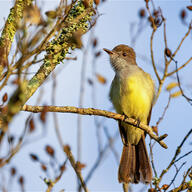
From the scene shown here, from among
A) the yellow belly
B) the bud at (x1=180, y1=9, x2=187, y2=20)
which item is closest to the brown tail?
the yellow belly

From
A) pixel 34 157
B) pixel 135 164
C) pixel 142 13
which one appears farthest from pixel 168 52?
pixel 135 164

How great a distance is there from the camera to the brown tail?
678 cm

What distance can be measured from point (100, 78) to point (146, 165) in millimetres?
3828

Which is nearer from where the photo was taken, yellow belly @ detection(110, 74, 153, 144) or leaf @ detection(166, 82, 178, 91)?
leaf @ detection(166, 82, 178, 91)

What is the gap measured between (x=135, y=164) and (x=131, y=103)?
1.36 m

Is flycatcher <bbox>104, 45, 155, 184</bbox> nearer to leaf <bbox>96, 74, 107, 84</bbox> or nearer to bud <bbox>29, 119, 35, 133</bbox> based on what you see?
leaf <bbox>96, 74, 107, 84</bbox>

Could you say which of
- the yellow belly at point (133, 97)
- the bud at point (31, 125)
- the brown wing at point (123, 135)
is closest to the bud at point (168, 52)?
the yellow belly at point (133, 97)

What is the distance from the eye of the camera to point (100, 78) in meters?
3.77

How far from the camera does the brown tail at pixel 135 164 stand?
22.2ft

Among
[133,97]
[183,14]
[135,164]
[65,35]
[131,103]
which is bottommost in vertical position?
[135,164]

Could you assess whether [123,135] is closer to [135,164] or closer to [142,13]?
[135,164]

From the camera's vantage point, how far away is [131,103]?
265 inches

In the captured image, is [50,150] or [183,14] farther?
[183,14]

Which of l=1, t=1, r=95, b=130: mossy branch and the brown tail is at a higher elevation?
l=1, t=1, r=95, b=130: mossy branch
